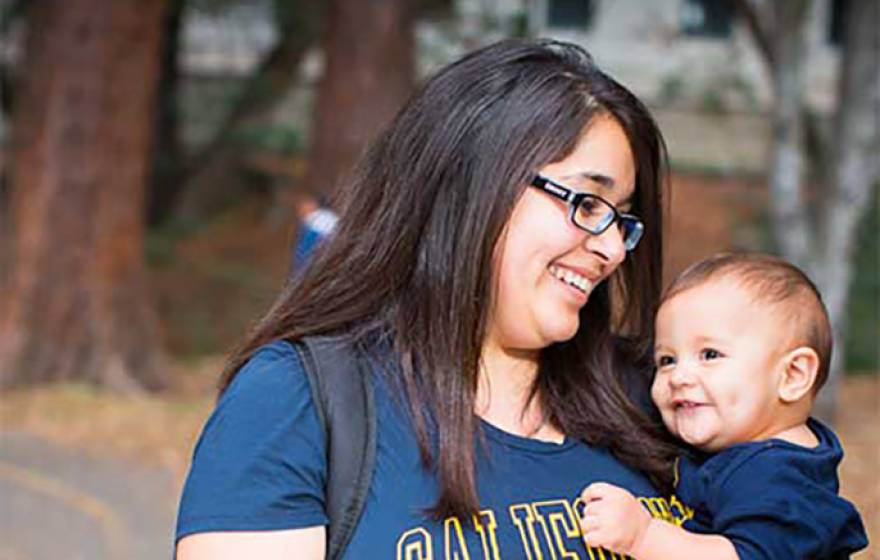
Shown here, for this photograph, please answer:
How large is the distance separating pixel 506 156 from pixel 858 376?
10408 mm

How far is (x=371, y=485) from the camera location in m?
2.25

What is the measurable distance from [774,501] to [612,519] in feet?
0.90

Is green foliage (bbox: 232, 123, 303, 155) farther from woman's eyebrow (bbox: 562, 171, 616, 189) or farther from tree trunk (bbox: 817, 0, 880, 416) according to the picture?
woman's eyebrow (bbox: 562, 171, 616, 189)

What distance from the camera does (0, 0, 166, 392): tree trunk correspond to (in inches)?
384

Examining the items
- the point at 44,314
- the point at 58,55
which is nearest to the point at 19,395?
the point at 44,314

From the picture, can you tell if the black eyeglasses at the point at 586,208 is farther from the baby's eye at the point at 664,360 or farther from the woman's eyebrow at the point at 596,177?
the baby's eye at the point at 664,360

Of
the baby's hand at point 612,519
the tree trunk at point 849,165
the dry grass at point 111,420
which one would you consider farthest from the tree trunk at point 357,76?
the baby's hand at point 612,519

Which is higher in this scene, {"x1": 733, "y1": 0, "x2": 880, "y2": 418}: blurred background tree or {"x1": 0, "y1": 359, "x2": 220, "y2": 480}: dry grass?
{"x1": 733, "y1": 0, "x2": 880, "y2": 418}: blurred background tree

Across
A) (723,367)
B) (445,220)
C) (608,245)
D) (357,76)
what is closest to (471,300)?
(445,220)

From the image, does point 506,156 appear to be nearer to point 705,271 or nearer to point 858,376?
point 705,271

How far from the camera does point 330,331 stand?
2404 mm

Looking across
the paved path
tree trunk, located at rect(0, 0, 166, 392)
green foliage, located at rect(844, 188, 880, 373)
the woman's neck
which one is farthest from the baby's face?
green foliage, located at rect(844, 188, 880, 373)

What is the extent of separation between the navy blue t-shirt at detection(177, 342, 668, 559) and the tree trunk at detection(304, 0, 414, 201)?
8.30 m

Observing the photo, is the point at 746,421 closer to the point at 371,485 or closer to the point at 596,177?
the point at 596,177
